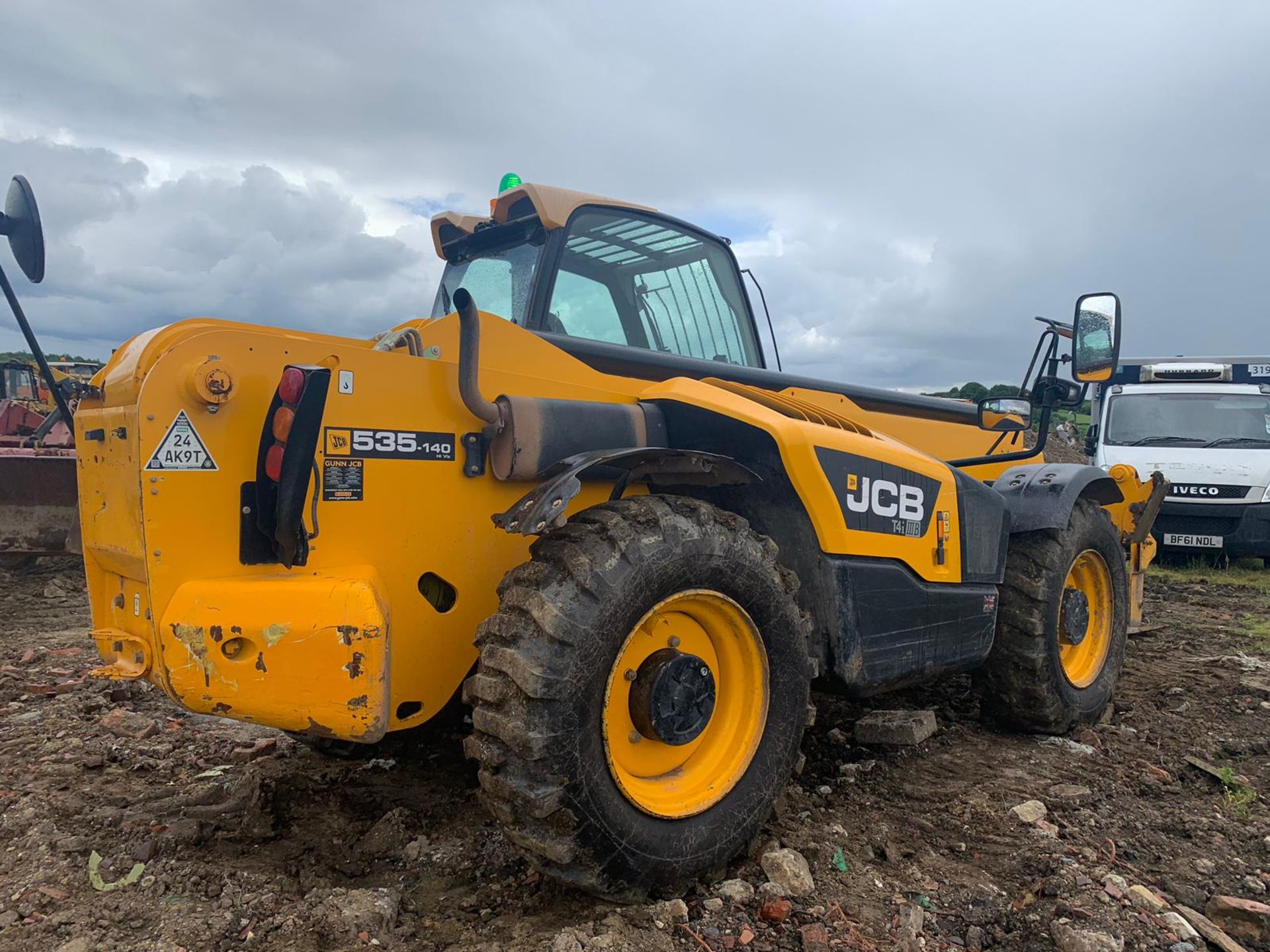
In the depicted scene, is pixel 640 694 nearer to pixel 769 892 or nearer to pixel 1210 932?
pixel 769 892

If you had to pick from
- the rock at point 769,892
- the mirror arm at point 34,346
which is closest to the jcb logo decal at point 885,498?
the rock at point 769,892

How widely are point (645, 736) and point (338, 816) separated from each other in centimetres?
123

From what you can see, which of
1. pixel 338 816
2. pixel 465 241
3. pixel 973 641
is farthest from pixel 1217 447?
pixel 338 816

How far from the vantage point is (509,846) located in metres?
2.87

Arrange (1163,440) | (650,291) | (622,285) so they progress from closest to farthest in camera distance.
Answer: (622,285)
(650,291)
(1163,440)

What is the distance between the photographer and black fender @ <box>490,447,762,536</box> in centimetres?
240

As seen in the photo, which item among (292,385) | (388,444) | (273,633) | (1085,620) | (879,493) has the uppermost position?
(292,385)

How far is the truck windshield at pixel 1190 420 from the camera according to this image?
33.8 ft

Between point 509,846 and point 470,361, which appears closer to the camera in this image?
point 470,361

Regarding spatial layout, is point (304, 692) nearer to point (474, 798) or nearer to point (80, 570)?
point (474, 798)

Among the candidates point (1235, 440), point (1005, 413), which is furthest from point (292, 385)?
point (1235, 440)

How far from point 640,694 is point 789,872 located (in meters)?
0.70

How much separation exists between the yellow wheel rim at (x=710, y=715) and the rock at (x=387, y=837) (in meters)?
0.85

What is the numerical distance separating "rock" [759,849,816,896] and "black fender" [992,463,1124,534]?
83.0 inches
